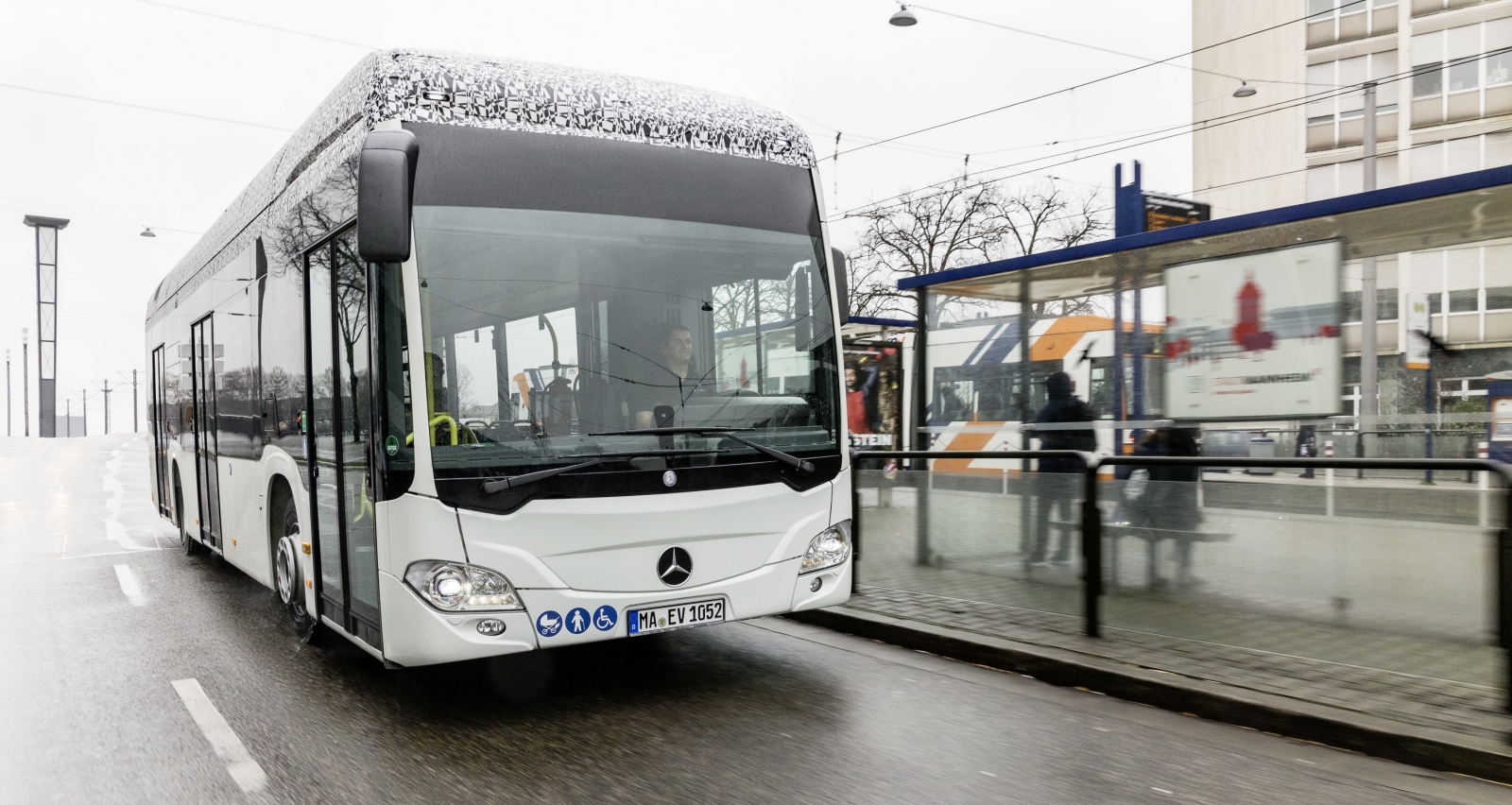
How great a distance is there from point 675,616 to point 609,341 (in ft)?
4.46

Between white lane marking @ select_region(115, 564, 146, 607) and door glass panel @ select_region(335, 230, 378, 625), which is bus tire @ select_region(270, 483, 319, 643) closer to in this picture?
door glass panel @ select_region(335, 230, 378, 625)

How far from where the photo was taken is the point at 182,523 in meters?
11.4

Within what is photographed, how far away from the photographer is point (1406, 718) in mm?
4758

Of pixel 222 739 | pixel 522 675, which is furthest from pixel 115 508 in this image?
pixel 222 739

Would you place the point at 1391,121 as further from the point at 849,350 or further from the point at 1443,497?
the point at 1443,497

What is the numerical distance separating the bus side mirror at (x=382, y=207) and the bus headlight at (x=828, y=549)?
8.39 ft

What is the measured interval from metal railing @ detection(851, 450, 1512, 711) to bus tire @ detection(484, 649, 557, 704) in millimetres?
2943

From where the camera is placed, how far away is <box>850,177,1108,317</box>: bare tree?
112ft

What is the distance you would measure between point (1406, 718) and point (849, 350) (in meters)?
13.4

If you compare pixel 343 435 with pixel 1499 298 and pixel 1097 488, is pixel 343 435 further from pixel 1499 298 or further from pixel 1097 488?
pixel 1499 298

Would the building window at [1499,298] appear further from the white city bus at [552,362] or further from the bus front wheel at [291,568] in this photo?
the bus front wheel at [291,568]

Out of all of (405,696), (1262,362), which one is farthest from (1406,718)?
(405,696)

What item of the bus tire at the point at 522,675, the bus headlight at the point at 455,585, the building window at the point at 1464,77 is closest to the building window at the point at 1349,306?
the bus tire at the point at 522,675

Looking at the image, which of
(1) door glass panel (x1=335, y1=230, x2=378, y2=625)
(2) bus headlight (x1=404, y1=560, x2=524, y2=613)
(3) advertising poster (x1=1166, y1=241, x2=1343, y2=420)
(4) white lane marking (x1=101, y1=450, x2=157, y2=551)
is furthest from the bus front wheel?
(4) white lane marking (x1=101, y1=450, x2=157, y2=551)
